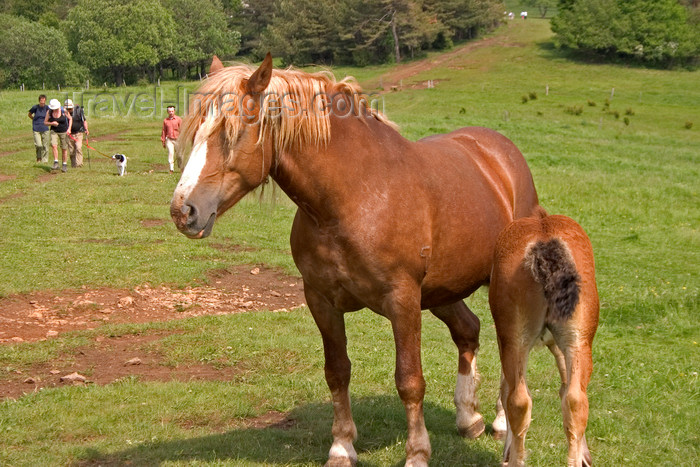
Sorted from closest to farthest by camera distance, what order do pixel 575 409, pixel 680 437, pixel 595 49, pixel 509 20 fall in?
pixel 575 409
pixel 680 437
pixel 595 49
pixel 509 20

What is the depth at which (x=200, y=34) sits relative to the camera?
79.1m

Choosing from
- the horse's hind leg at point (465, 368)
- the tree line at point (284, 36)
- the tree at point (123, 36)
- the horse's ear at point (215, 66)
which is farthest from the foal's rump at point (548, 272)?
the tree at point (123, 36)

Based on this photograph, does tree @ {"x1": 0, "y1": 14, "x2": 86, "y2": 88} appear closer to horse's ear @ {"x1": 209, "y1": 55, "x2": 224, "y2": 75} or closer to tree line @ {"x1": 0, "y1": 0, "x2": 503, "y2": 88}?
tree line @ {"x1": 0, "y1": 0, "x2": 503, "y2": 88}

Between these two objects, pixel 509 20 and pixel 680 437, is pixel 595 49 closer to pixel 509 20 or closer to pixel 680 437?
pixel 509 20

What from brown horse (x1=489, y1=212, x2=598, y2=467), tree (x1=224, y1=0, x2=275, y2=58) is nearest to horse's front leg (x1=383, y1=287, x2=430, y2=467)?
brown horse (x1=489, y1=212, x2=598, y2=467)

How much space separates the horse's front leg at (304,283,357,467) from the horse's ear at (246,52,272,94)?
1469 mm

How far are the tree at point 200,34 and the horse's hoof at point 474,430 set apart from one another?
236ft

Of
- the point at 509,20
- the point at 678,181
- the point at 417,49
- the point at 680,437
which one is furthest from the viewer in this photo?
the point at 509,20

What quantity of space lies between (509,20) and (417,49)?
26622 millimetres

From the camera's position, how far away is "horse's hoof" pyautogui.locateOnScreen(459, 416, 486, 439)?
598cm

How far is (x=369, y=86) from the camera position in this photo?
6488 cm

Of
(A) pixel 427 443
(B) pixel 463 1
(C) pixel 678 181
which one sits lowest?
(C) pixel 678 181

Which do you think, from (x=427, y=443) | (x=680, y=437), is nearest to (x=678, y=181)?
(x=680, y=437)

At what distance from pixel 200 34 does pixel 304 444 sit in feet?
257
